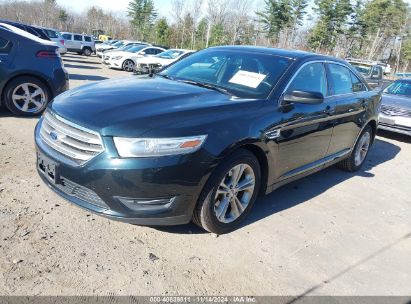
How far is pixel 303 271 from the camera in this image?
3.18 meters

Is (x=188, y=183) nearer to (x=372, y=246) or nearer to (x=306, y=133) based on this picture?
(x=306, y=133)

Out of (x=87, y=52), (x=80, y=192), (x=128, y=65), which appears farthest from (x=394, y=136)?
(x=87, y=52)

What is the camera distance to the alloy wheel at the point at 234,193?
335 cm

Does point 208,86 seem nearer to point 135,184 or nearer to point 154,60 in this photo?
point 135,184

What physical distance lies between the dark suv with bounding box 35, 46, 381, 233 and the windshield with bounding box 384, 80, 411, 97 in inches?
254

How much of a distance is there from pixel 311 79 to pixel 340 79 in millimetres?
906

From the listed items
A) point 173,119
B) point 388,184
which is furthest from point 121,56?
point 173,119

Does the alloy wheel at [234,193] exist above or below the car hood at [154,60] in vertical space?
above

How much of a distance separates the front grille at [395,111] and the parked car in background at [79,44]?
28.3m

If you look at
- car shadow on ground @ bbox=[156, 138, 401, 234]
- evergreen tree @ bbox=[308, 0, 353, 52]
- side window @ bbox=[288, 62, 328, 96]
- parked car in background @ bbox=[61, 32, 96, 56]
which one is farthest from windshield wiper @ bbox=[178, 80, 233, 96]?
evergreen tree @ bbox=[308, 0, 353, 52]

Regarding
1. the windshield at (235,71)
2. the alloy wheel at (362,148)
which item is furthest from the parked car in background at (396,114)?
the windshield at (235,71)

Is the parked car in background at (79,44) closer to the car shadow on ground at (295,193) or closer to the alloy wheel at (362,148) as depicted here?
the car shadow on ground at (295,193)

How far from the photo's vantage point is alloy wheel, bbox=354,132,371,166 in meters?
5.87

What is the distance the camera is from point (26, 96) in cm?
661
